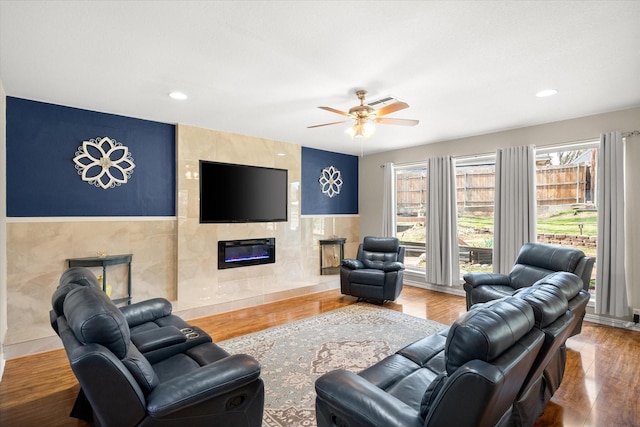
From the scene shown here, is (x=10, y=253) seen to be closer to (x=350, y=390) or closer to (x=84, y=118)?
(x=84, y=118)

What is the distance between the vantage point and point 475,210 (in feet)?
18.6

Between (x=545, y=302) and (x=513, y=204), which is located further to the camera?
(x=513, y=204)

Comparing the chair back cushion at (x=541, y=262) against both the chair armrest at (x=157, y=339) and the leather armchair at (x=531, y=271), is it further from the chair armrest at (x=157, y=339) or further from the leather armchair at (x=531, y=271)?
the chair armrest at (x=157, y=339)

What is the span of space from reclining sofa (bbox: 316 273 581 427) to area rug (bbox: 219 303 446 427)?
745mm

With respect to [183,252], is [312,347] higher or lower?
lower

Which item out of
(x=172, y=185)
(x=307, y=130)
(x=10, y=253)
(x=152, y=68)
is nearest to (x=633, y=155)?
(x=307, y=130)

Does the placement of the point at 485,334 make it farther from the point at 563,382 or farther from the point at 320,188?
the point at 320,188

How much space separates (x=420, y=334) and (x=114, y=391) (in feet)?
10.4

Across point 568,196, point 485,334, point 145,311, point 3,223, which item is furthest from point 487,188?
point 3,223

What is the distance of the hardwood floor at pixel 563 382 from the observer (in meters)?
2.30

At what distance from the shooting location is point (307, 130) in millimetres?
4895

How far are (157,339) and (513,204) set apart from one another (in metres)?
4.81

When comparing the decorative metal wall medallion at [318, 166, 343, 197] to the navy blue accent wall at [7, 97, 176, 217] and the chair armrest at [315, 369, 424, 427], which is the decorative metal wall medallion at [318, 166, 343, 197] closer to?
the navy blue accent wall at [7, 97, 176, 217]

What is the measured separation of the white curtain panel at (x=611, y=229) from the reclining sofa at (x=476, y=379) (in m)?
2.79
